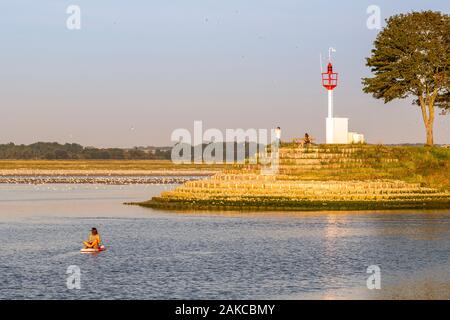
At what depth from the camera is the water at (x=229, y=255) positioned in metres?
38.5

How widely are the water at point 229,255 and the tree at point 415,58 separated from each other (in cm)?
2539

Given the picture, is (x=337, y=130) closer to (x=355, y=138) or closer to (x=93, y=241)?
(x=355, y=138)

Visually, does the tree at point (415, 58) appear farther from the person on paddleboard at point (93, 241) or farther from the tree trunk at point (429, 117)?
the person on paddleboard at point (93, 241)

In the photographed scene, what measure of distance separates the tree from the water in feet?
83.3

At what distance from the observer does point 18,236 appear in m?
63.3

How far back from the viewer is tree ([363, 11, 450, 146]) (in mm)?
99188

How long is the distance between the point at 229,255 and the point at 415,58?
55516 millimetres

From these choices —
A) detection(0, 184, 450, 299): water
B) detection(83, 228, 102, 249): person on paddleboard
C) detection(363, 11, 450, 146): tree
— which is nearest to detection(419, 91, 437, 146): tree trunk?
detection(363, 11, 450, 146): tree

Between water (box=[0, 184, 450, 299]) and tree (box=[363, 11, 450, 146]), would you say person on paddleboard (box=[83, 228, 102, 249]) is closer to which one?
water (box=[0, 184, 450, 299])

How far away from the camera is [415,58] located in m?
99.5

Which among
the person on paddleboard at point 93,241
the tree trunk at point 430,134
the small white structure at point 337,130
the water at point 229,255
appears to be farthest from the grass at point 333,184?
the person on paddleboard at point 93,241
